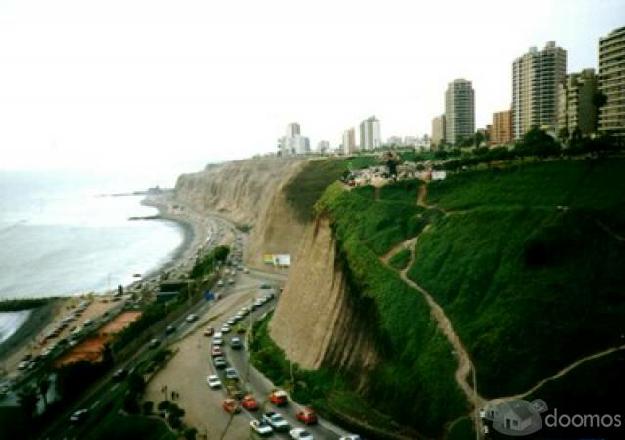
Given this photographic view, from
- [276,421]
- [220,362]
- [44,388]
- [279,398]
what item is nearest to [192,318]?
[220,362]

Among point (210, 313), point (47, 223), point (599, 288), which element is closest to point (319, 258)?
point (210, 313)

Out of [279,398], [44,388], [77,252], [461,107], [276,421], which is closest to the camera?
[276,421]

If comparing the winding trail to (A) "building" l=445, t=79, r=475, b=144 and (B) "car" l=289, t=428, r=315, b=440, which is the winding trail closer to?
(B) "car" l=289, t=428, r=315, b=440

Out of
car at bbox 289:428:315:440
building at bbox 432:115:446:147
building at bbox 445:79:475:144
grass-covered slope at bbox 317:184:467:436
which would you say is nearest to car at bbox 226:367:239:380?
grass-covered slope at bbox 317:184:467:436

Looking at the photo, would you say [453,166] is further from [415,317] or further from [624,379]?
[624,379]

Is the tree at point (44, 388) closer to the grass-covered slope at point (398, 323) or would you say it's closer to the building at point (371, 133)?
the grass-covered slope at point (398, 323)

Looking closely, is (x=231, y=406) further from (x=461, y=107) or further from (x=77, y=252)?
(x=461, y=107)
